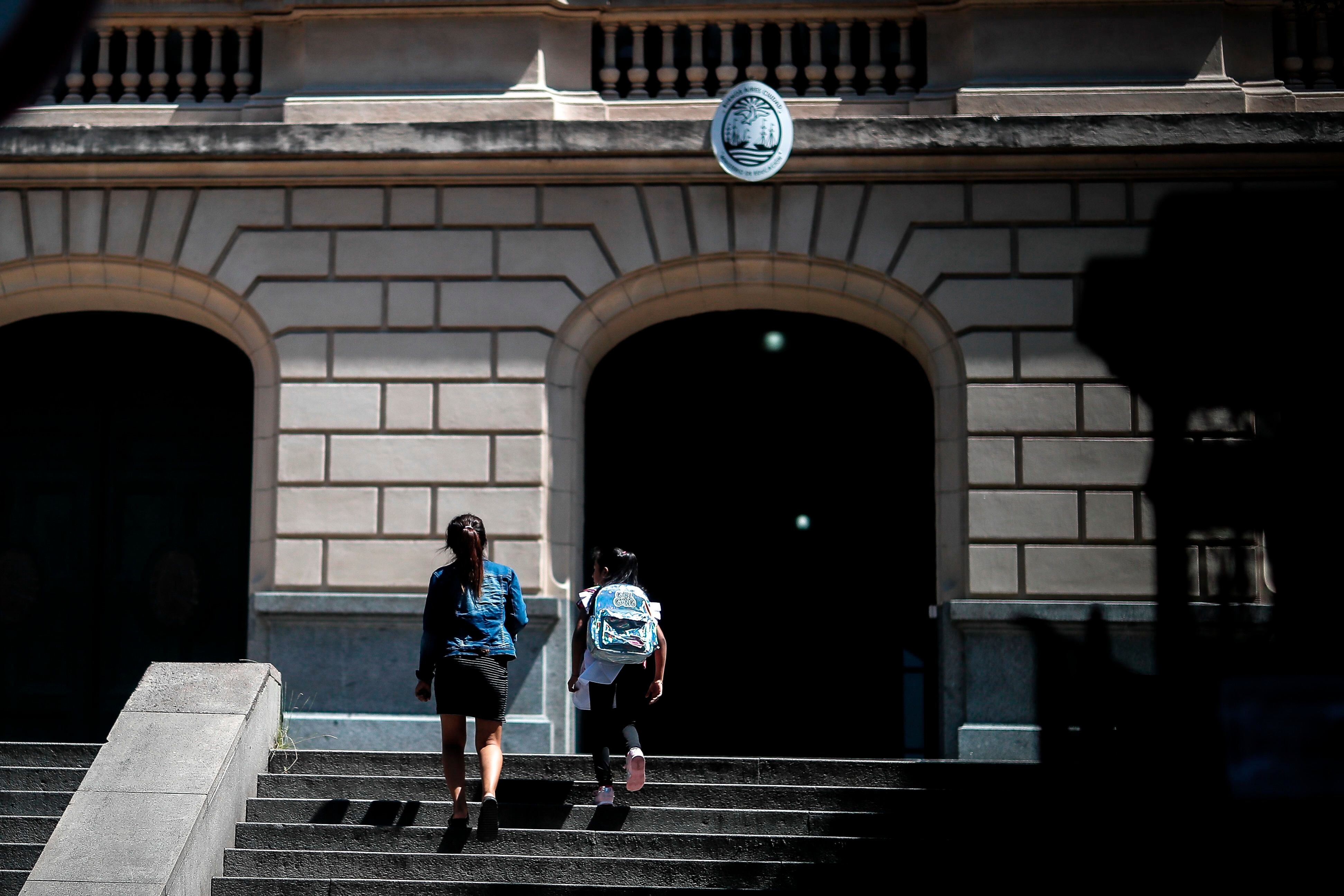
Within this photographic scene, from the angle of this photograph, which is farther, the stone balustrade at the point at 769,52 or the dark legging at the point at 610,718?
the stone balustrade at the point at 769,52

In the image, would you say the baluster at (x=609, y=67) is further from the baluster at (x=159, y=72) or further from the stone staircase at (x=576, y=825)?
the stone staircase at (x=576, y=825)

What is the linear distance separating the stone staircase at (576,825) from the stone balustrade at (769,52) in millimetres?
6389

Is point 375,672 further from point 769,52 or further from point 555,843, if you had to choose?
point 769,52

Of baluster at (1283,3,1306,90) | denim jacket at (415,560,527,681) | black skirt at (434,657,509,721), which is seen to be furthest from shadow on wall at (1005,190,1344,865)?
black skirt at (434,657,509,721)

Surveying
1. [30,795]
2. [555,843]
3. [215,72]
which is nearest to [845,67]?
[215,72]

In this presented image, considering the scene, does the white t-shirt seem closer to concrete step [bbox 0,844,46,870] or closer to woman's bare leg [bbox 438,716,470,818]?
woman's bare leg [bbox 438,716,470,818]

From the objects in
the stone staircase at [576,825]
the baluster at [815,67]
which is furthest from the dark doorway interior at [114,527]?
the baluster at [815,67]

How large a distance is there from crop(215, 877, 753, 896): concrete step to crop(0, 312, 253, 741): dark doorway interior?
5.53 meters

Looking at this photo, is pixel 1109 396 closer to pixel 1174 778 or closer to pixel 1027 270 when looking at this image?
pixel 1027 270

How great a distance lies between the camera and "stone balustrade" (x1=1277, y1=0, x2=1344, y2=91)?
1328 cm

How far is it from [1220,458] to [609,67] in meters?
6.40

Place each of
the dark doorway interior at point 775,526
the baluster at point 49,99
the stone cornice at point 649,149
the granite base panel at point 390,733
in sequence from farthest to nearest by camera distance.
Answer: the dark doorway interior at point 775,526 → the baluster at point 49,99 → the stone cornice at point 649,149 → the granite base panel at point 390,733

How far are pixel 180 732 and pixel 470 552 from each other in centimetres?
223

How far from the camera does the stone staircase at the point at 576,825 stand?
28.6 ft
